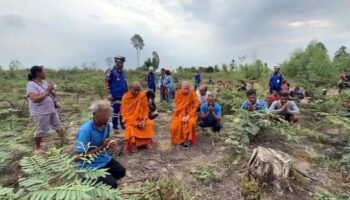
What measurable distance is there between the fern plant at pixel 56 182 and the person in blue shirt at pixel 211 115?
478 cm

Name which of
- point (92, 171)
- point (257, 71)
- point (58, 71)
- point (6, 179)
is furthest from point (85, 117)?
point (58, 71)

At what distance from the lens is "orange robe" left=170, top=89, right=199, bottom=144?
21.0ft

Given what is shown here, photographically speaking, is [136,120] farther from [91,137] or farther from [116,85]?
[91,137]

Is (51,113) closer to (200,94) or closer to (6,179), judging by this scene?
(6,179)

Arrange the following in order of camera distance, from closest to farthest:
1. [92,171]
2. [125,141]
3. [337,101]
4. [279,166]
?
1. [92,171]
2. [279,166]
3. [125,141]
4. [337,101]

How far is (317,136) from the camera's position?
6.39m

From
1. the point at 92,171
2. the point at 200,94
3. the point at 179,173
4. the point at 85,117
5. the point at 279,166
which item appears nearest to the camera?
the point at 92,171

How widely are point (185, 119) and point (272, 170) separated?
84.6 inches

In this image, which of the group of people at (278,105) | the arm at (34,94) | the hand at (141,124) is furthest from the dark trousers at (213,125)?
the arm at (34,94)

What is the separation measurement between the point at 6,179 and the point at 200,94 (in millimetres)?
4622

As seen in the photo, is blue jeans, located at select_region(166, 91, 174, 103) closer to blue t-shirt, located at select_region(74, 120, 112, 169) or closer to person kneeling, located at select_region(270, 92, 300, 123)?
person kneeling, located at select_region(270, 92, 300, 123)

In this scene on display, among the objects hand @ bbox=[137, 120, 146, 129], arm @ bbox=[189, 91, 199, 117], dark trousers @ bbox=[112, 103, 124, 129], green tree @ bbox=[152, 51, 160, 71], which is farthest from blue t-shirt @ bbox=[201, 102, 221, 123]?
green tree @ bbox=[152, 51, 160, 71]

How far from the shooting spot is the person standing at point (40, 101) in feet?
17.1

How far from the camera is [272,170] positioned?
469 cm
